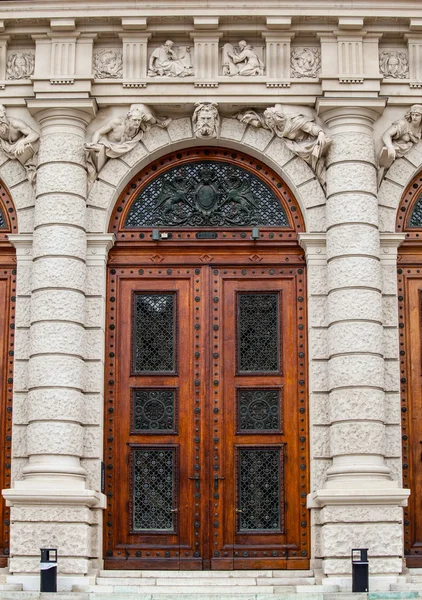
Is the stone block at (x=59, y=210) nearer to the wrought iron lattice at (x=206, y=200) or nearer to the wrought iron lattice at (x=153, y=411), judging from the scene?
the wrought iron lattice at (x=206, y=200)

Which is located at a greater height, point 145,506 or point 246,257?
point 246,257

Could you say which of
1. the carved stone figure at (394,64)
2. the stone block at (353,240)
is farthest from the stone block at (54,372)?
the carved stone figure at (394,64)

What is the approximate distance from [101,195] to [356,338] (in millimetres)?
4077

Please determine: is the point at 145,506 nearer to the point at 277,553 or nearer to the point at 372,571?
the point at 277,553

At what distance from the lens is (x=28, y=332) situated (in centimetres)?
1575

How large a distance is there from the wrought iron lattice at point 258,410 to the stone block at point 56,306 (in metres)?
2.50

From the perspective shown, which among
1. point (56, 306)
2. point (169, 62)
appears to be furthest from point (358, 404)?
point (169, 62)

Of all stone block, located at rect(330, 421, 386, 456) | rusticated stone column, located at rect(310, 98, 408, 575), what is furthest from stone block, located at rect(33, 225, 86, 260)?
stone block, located at rect(330, 421, 386, 456)

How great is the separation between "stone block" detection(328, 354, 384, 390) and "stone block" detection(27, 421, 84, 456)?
348cm

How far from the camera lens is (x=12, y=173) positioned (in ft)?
53.3

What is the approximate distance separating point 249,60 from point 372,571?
714 centimetres

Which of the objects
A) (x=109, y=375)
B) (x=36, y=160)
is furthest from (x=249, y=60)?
(x=109, y=375)

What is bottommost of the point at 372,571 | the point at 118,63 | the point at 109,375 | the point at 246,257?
the point at 372,571

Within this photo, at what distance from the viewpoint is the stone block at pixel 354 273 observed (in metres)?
15.3
